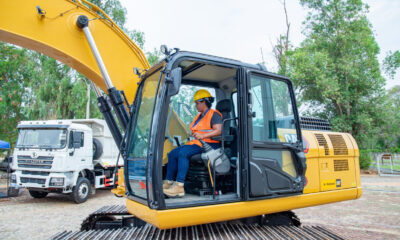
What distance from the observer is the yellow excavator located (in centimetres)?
291

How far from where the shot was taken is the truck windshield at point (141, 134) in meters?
3.07

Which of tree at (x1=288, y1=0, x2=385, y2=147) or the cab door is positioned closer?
the cab door

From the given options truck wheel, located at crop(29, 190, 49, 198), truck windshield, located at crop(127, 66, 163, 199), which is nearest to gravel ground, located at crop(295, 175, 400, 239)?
truck windshield, located at crop(127, 66, 163, 199)

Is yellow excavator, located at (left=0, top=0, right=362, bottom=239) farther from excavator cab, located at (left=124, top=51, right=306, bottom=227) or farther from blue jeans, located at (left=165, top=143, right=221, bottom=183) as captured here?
blue jeans, located at (left=165, top=143, right=221, bottom=183)

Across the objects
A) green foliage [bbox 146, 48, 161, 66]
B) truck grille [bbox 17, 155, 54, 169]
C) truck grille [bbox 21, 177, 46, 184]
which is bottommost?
truck grille [bbox 21, 177, 46, 184]

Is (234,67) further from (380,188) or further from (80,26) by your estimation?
(380,188)

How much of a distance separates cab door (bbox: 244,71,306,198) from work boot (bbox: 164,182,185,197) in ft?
2.45

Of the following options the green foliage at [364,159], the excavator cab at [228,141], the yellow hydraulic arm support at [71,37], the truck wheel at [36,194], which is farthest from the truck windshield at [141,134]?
the green foliage at [364,159]

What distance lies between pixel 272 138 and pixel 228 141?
0.57 meters

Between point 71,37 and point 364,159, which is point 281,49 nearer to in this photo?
point 364,159

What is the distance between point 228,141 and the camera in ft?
12.2

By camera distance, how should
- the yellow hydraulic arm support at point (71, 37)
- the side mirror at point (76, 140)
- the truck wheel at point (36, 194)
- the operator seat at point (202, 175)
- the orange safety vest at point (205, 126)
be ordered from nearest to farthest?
1. the yellow hydraulic arm support at point (71, 37)
2. the operator seat at point (202, 175)
3. the orange safety vest at point (205, 126)
4. the side mirror at point (76, 140)
5. the truck wheel at point (36, 194)

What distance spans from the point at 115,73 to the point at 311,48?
18480 mm

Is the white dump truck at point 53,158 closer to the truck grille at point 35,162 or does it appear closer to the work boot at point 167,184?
the truck grille at point 35,162
